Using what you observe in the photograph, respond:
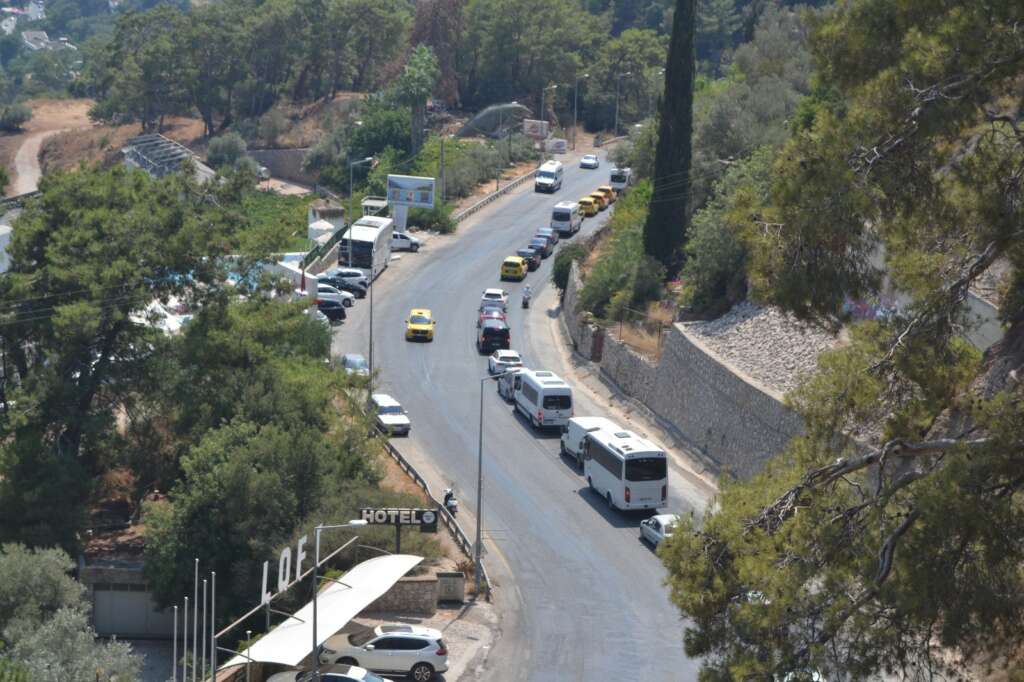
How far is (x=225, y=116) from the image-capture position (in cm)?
13038

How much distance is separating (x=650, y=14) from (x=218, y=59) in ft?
148

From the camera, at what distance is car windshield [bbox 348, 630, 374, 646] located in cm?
3547

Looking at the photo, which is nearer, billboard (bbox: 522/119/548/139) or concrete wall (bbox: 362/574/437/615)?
concrete wall (bbox: 362/574/437/615)

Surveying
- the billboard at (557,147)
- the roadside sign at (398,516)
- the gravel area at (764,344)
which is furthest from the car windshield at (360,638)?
the billboard at (557,147)

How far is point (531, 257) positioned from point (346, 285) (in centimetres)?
1123

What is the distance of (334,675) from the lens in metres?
32.3

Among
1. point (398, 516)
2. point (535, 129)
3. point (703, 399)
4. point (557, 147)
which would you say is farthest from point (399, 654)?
point (535, 129)

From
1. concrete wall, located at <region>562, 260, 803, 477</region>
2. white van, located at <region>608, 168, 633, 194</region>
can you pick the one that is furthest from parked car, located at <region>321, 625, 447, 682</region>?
white van, located at <region>608, 168, 633, 194</region>

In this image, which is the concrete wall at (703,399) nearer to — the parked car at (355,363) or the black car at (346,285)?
the parked car at (355,363)

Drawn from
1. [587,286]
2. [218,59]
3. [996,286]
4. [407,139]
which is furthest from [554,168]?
[996,286]

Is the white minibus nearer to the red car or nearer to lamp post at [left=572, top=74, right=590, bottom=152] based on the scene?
the red car

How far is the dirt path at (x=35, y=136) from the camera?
135 meters

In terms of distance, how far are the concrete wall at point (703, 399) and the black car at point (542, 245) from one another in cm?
1831

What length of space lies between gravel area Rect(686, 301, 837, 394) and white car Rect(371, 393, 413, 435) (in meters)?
11.2
